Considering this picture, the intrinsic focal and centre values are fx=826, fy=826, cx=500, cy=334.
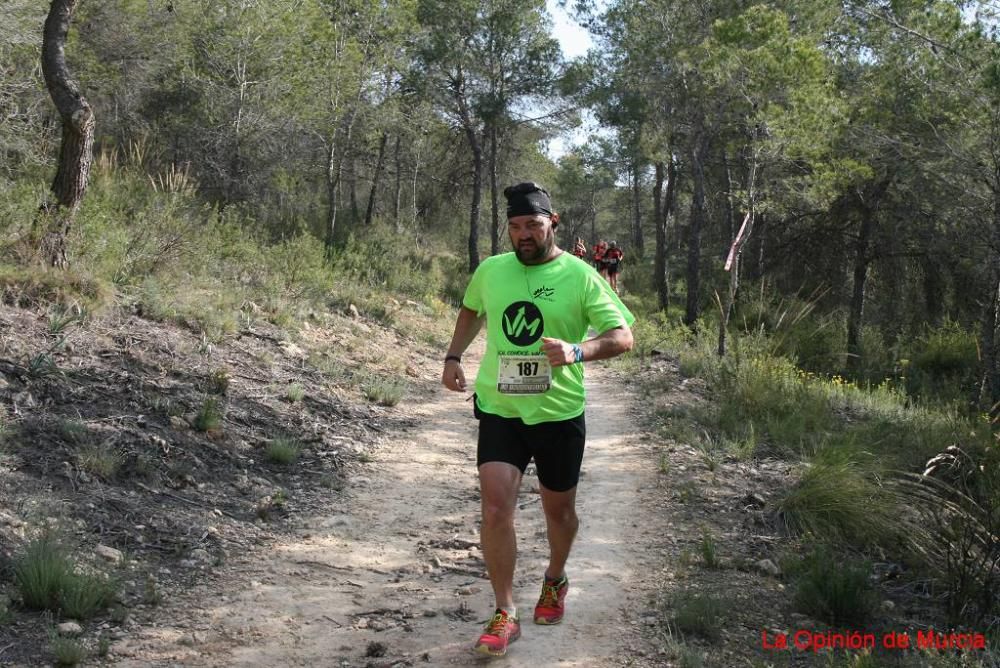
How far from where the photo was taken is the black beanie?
3592 millimetres

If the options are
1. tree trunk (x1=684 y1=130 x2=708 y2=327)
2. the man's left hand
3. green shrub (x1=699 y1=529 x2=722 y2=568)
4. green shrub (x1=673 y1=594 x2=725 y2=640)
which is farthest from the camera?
tree trunk (x1=684 y1=130 x2=708 y2=327)

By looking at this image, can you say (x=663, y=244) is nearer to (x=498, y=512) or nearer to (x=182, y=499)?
(x=182, y=499)

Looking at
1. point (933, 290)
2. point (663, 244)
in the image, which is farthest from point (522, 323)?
point (663, 244)

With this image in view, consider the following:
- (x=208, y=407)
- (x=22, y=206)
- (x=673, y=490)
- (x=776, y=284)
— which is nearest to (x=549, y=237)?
(x=673, y=490)

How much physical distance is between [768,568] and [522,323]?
2.27 meters

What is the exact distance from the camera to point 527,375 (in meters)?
3.53

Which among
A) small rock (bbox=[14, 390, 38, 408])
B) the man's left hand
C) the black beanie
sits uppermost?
the black beanie

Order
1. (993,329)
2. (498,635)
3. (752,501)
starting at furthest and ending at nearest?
(993,329)
(752,501)
(498,635)

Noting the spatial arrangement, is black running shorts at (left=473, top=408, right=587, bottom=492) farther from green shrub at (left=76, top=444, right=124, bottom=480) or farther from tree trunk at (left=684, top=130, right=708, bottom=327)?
A: tree trunk at (left=684, top=130, right=708, bottom=327)

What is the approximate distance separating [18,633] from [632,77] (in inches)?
792

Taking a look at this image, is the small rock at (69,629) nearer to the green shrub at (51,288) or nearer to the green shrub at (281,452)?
the green shrub at (281,452)

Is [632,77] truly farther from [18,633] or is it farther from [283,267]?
[18,633]

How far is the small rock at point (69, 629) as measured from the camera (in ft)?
11.7

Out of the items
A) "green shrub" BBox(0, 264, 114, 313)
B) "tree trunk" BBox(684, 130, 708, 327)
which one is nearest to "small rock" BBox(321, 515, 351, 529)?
"green shrub" BBox(0, 264, 114, 313)
